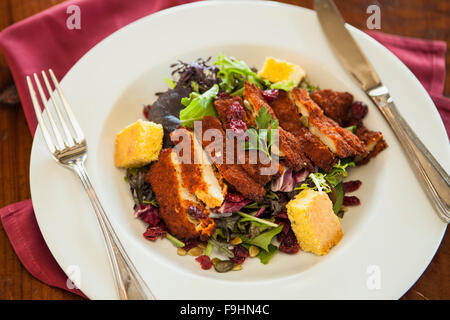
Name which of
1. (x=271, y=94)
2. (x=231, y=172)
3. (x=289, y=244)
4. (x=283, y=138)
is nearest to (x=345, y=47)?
(x=271, y=94)

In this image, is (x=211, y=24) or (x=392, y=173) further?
(x=211, y=24)

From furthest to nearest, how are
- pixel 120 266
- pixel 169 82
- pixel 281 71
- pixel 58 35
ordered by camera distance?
pixel 58 35
pixel 169 82
pixel 281 71
pixel 120 266

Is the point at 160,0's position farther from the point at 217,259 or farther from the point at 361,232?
the point at 361,232

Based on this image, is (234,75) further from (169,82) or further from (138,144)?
(138,144)

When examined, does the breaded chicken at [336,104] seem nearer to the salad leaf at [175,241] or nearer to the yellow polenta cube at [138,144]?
the yellow polenta cube at [138,144]

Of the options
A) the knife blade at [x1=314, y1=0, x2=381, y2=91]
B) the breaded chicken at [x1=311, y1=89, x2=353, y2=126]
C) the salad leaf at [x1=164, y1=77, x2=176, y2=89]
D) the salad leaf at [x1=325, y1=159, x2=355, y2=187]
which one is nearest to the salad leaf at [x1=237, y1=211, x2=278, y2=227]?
the salad leaf at [x1=325, y1=159, x2=355, y2=187]

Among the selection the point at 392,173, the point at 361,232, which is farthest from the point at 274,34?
the point at 361,232
